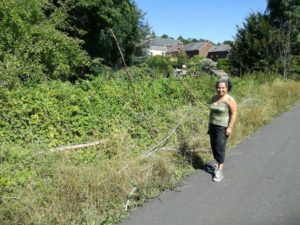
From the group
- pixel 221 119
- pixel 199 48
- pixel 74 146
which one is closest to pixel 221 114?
pixel 221 119

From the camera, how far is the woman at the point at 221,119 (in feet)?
20.4

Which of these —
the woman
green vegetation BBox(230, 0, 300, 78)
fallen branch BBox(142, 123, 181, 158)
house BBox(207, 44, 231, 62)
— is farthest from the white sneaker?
house BBox(207, 44, 231, 62)

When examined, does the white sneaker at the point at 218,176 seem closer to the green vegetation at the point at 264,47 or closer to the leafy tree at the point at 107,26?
the leafy tree at the point at 107,26

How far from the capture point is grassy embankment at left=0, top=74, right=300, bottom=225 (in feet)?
15.5

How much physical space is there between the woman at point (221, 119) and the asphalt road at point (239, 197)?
16.1 inches

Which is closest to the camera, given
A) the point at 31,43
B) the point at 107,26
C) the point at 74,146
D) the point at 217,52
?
the point at 74,146

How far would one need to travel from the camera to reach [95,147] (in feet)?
21.8

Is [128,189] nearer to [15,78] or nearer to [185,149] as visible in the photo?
[185,149]

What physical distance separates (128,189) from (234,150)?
364 cm

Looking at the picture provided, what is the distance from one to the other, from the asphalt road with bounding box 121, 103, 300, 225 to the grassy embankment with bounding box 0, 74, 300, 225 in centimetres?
30

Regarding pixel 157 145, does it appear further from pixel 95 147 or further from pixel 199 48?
pixel 199 48

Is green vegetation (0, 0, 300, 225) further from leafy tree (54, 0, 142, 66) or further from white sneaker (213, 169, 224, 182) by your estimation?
leafy tree (54, 0, 142, 66)

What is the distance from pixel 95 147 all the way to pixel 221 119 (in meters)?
2.25

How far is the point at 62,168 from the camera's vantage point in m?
5.16
